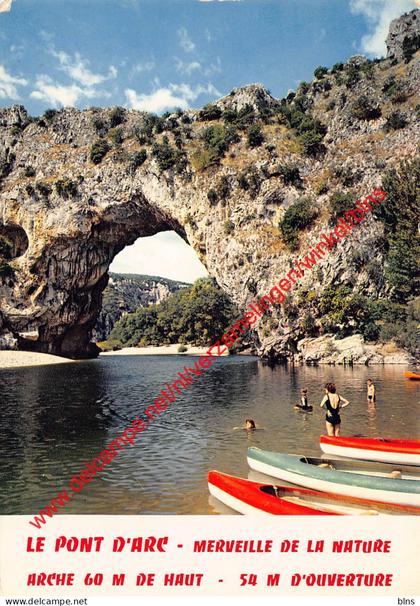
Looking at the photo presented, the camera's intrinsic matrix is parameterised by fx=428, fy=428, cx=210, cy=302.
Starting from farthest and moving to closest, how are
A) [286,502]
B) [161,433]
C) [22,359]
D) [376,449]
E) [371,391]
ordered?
[22,359], [371,391], [161,433], [376,449], [286,502]

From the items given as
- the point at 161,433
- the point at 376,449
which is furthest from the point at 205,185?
the point at 376,449

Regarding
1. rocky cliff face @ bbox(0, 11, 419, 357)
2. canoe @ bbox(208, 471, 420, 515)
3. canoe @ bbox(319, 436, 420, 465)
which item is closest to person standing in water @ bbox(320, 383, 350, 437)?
canoe @ bbox(319, 436, 420, 465)

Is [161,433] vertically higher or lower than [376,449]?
lower

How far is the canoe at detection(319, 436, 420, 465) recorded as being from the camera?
1360cm

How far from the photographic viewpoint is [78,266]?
76.1 m

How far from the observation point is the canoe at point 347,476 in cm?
962

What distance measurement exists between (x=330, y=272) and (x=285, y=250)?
22.6ft

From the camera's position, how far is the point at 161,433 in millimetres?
19234

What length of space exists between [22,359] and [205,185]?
39.6m

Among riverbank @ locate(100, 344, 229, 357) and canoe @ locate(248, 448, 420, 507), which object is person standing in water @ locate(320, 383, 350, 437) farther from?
riverbank @ locate(100, 344, 229, 357)

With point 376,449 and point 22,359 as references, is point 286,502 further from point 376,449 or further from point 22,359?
point 22,359
